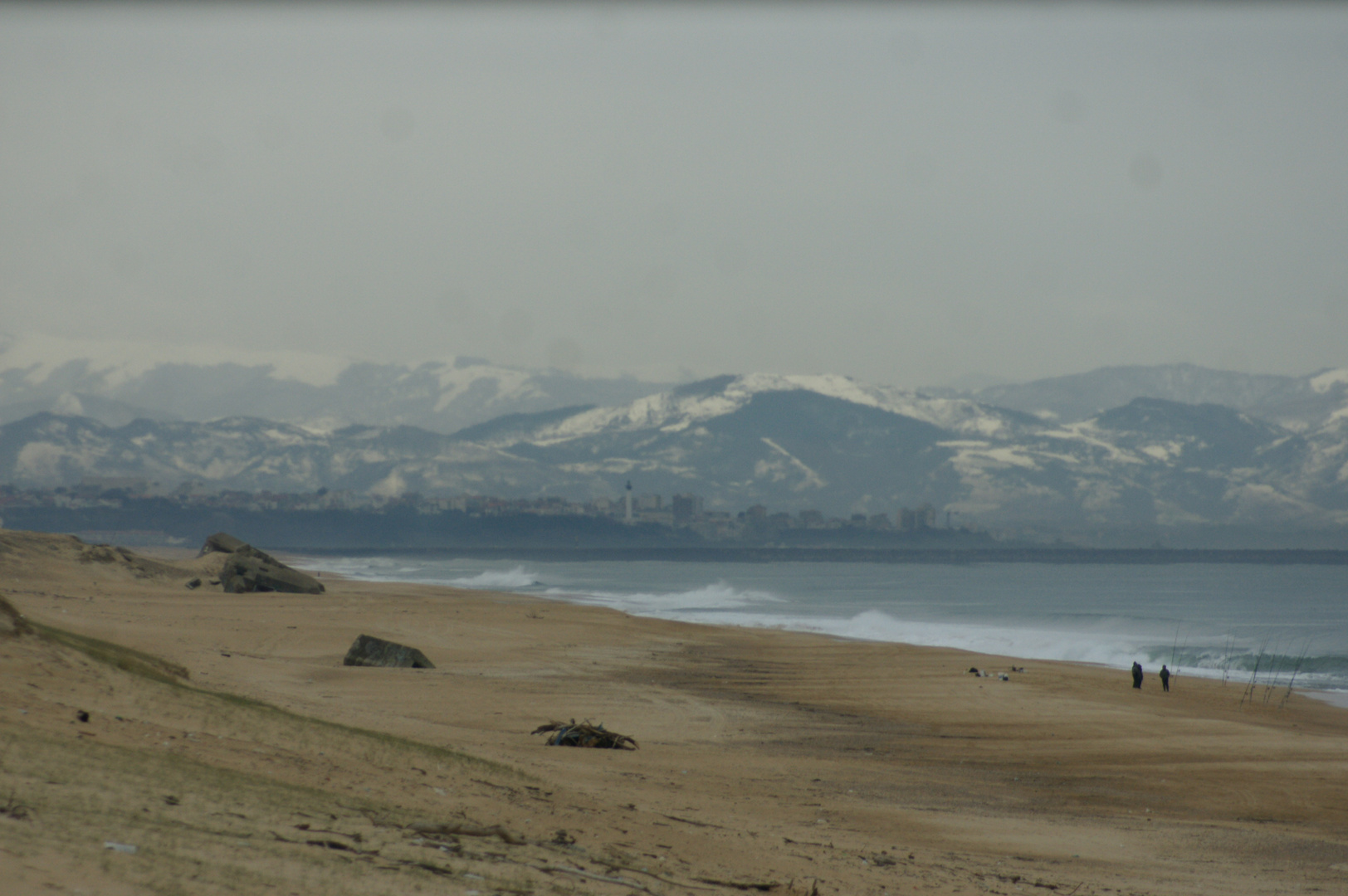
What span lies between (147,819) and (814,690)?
18035mm

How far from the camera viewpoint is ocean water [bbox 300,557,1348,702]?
3762 centimetres

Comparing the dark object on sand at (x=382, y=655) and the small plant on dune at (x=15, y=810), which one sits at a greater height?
the small plant on dune at (x=15, y=810)

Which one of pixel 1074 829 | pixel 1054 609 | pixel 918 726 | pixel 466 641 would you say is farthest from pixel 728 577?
pixel 1074 829

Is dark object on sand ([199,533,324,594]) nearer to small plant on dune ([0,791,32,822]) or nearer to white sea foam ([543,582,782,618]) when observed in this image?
white sea foam ([543,582,782,618])

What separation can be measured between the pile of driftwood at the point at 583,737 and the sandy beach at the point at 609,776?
256 mm

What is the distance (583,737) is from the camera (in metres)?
13.3

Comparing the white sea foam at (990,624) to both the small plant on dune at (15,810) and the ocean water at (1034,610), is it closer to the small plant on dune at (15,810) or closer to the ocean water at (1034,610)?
the ocean water at (1034,610)

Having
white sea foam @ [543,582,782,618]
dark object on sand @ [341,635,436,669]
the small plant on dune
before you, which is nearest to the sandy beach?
the small plant on dune

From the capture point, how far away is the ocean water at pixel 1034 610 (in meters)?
37.6

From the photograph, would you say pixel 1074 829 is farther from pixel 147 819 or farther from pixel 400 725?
pixel 147 819

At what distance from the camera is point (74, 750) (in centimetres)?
706

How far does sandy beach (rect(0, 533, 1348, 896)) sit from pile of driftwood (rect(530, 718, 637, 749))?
256mm

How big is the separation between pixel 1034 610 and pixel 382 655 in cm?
5303

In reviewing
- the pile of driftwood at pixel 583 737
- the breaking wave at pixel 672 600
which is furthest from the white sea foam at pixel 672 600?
the pile of driftwood at pixel 583 737
